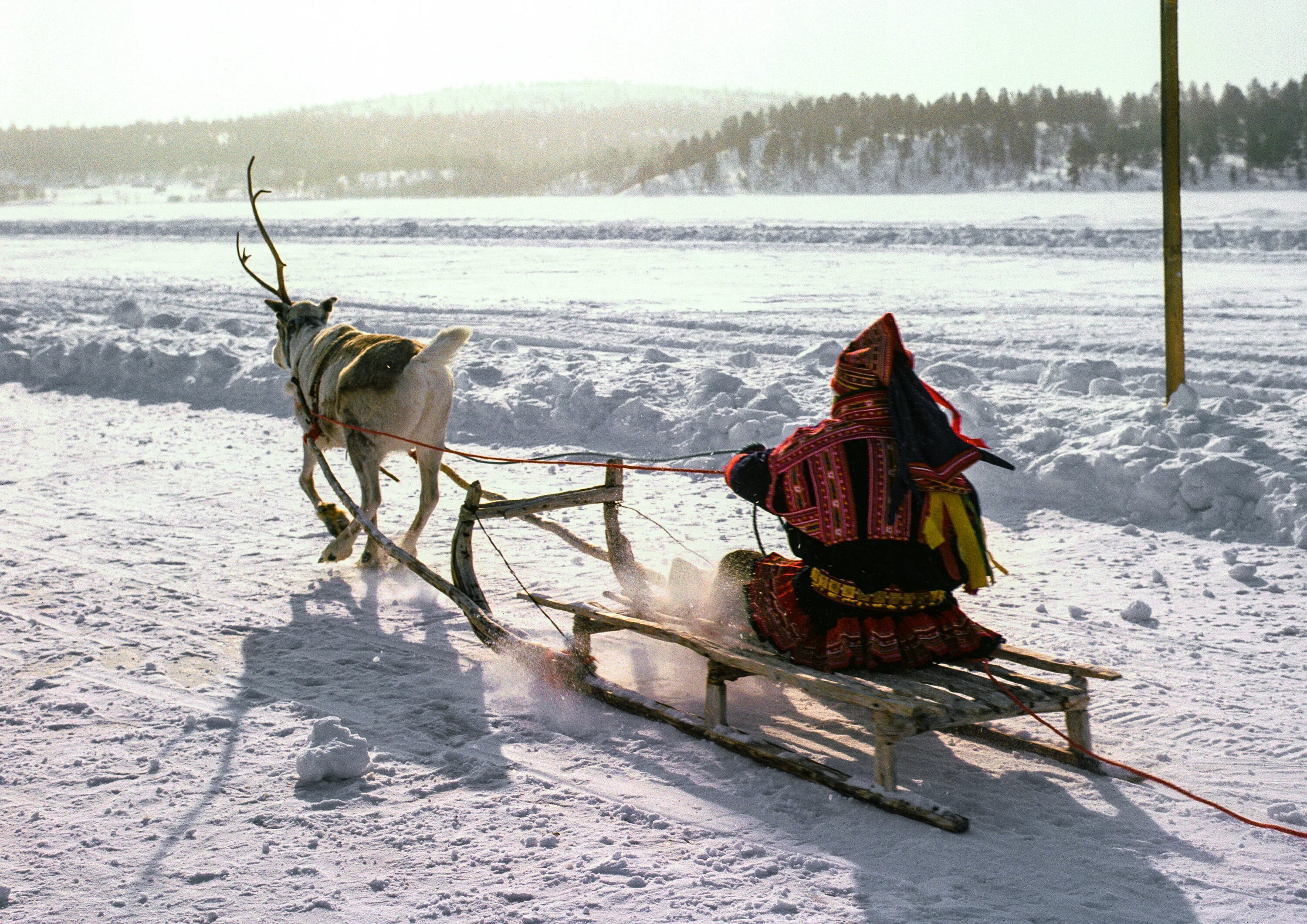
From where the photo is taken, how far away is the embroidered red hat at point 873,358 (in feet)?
13.1

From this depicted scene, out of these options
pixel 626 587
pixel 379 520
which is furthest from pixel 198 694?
pixel 379 520

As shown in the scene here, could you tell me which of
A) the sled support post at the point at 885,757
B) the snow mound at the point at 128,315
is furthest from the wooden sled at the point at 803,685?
the snow mound at the point at 128,315

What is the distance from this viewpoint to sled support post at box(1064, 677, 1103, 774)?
13.5ft

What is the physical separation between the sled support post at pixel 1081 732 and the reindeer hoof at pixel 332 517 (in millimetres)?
4273

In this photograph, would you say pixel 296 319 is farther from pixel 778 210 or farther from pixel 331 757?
pixel 778 210

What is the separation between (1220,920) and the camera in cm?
320

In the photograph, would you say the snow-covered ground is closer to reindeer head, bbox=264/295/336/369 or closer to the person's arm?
the person's arm

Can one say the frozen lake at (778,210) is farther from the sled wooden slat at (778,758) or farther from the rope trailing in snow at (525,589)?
the sled wooden slat at (778,758)

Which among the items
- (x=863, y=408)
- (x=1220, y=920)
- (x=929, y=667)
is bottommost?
(x=1220, y=920)

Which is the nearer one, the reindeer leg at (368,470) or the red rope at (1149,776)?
the red rope at (1149,776)

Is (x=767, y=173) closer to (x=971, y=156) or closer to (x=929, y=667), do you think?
(x=971, y=156)

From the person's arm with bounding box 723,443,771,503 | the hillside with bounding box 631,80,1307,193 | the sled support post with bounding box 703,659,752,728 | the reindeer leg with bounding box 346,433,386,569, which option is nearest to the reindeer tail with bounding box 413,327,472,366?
the reindeer leg with bounding box 346,433,386,569

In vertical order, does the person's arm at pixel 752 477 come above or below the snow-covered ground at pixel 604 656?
above

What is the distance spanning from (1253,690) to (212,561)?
5.29 meters
